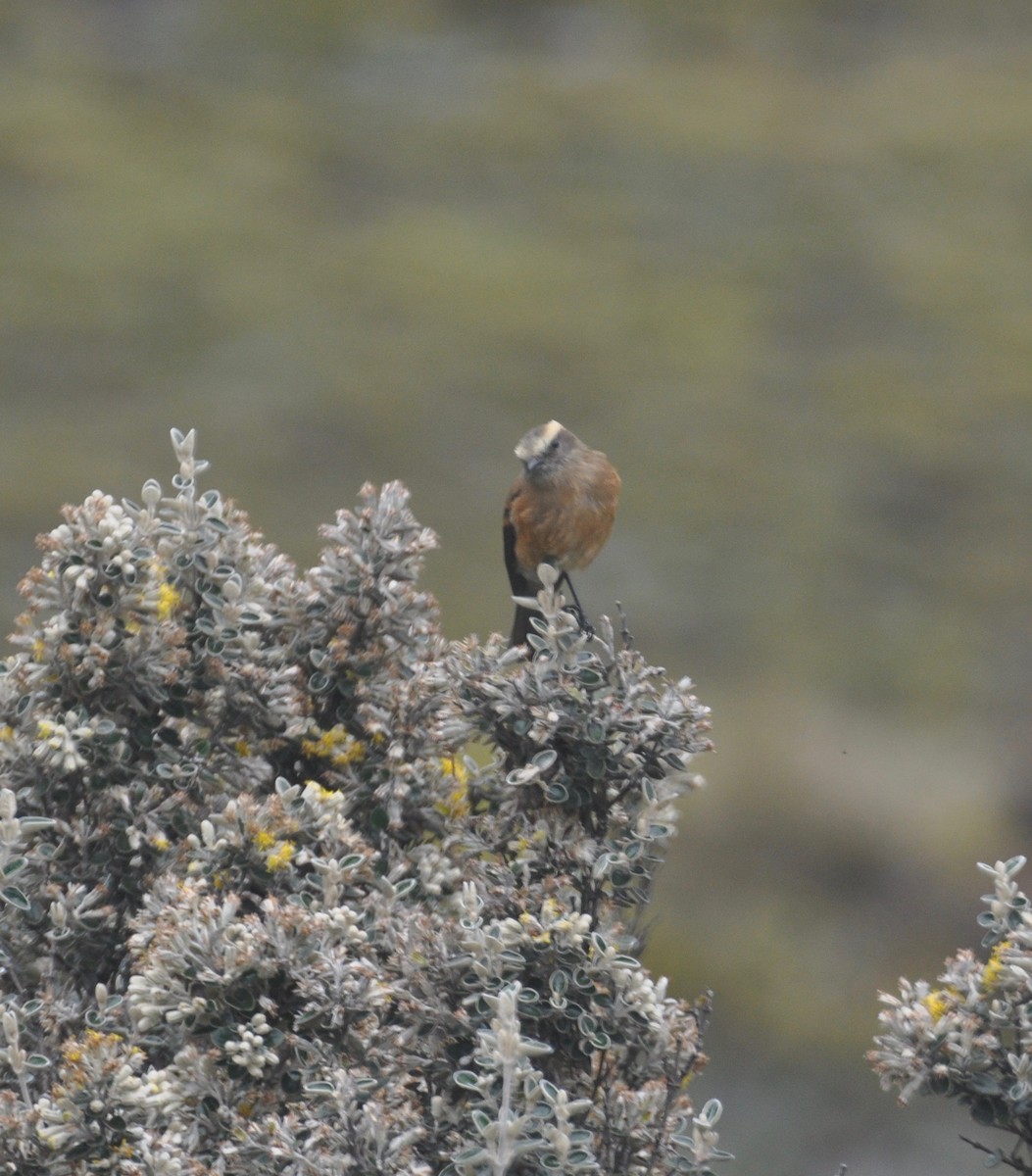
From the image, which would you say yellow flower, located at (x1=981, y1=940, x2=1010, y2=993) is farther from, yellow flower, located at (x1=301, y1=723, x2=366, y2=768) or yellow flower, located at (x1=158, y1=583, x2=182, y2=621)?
yellow flower, located at (x1=158, y1=583, x2=182, y2=621)

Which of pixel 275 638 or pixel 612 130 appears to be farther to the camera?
pixel 612 130

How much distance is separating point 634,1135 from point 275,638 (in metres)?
1.36

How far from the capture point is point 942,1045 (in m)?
3.06

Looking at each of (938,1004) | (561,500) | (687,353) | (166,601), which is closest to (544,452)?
(561,500)

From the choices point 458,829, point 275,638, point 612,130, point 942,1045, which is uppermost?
point 612,130

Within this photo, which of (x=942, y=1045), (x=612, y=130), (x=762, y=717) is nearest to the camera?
(x=942, y=1045)

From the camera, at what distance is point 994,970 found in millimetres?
3064

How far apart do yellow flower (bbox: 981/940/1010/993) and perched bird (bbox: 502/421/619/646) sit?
8.12 ft

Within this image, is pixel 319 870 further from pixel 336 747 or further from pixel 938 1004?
pixel 938 1004

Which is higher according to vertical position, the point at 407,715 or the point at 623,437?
the point at 623,437

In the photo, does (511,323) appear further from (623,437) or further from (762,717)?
(762,717)

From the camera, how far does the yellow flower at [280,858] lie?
3184 millimetres

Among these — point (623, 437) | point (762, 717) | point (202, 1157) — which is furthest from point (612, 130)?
point (202, 1157)

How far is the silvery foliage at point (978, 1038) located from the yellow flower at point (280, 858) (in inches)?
47.3
